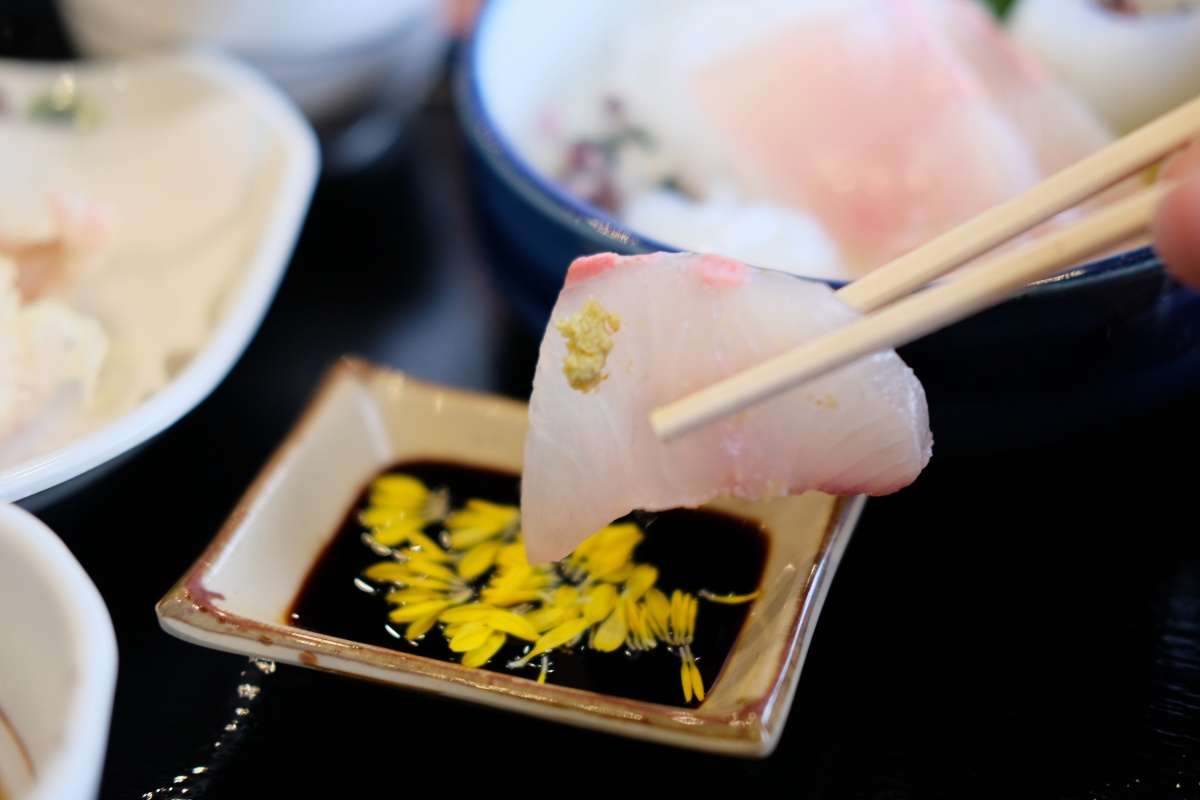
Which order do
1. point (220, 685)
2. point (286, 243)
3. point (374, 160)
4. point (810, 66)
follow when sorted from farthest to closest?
1. point (374, 160)
2. point (810, 66)
3. point (286, 243)
4. point (220, 685)

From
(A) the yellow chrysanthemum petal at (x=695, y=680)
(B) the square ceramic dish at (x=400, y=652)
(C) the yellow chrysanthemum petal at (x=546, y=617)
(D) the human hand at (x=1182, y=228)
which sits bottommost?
(C) the yellow chrysanthemum petal at (x=546, y=617)

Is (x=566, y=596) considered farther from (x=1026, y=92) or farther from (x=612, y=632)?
(x=1026, y=92)

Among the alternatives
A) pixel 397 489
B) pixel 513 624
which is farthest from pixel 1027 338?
pixel 397 489

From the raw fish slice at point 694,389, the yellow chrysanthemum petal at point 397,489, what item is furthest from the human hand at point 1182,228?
the yellow chrysanthemum petal at point 397,489

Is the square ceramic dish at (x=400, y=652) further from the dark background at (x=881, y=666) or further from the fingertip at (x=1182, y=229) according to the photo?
the fingertip at (x=1182, y=229)

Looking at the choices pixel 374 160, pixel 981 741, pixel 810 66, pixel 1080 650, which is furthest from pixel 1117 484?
pixel 374 160

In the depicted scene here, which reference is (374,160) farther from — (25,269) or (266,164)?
(25,269)
